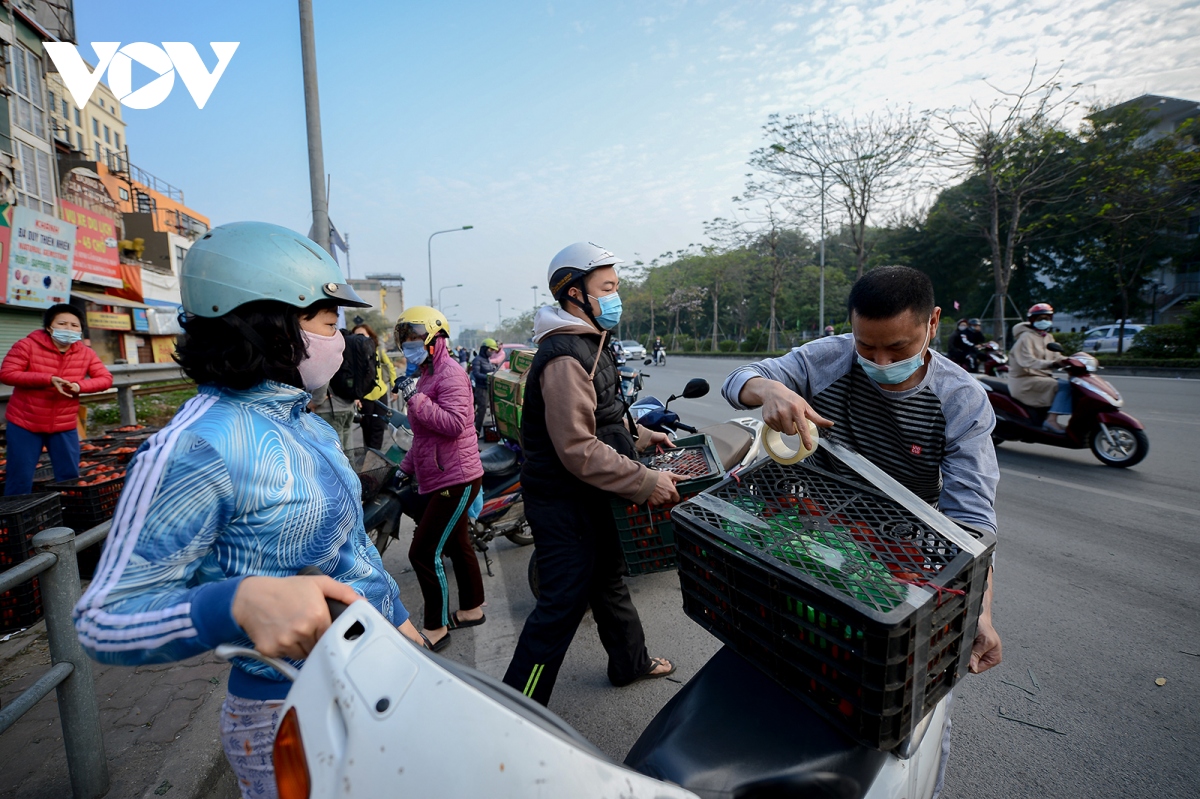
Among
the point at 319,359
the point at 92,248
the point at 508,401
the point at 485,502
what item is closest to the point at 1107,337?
the point at 508,401

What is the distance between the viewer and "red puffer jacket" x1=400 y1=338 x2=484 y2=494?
129 inches

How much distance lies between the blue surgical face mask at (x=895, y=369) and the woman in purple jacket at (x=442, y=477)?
2137mm

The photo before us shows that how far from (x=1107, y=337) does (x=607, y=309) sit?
3144cm

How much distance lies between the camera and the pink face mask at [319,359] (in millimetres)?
1414

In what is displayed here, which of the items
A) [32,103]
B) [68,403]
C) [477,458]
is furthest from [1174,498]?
[32,103]

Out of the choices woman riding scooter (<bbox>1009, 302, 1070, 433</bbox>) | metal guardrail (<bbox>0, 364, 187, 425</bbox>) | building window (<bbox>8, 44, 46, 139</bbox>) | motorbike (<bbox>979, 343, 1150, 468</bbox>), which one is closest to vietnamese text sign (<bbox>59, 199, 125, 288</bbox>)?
building window (<bbox>8, 44, 46, 139</bbox>)

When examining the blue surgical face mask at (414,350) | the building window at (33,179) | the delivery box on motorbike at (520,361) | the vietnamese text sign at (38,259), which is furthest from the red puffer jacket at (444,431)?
the building window at (33,179)

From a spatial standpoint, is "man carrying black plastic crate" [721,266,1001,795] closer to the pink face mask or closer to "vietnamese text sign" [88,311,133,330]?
the pink face mask

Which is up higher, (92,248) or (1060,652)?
(92,248)

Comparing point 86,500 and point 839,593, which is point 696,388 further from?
point 86,500

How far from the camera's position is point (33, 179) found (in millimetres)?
14602

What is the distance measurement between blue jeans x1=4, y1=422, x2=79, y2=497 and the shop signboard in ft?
55.6

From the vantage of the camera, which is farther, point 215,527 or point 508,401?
point 508,401

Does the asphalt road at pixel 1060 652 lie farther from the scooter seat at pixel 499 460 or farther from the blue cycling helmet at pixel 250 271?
the blue cycling helmet at pixel 250 271
